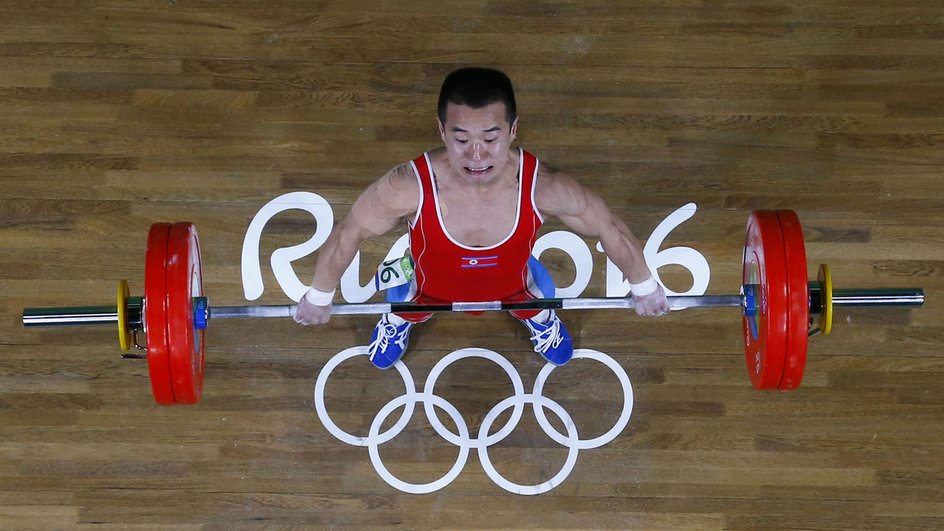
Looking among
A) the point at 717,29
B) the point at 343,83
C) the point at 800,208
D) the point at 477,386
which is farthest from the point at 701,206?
the point at 343,83

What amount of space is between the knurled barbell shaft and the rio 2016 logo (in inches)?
28.4

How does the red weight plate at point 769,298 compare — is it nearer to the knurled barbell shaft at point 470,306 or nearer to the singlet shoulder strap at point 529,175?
the knurled barbell shaft at point 470,306

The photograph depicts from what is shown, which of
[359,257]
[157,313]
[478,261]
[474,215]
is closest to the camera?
[157,313]

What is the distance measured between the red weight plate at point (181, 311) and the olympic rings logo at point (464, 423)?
86 centimetres

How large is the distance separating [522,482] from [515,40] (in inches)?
71.5

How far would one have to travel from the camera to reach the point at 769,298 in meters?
2.64

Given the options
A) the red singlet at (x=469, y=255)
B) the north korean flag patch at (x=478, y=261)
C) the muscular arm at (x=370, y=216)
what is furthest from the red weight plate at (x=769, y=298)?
the muscular arm at (x=370, y=216)

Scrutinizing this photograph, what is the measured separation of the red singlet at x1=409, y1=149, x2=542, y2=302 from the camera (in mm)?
2664

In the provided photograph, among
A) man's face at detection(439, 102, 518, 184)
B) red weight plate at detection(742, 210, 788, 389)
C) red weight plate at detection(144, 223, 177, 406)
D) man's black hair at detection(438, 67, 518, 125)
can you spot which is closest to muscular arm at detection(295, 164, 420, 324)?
man's face at detection(439, 102, 518, 184)

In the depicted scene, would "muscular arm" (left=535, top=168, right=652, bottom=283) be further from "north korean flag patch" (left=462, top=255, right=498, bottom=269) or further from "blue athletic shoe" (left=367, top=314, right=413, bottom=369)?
"blue athletic shoe" (left=367, top=314, right=413, bottom=369)

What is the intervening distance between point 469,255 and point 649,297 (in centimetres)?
57

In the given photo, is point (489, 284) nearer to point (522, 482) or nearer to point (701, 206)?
point (522, 482)

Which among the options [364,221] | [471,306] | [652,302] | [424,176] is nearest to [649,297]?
[652,302]

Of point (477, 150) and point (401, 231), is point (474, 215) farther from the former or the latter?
point (401, 231)
